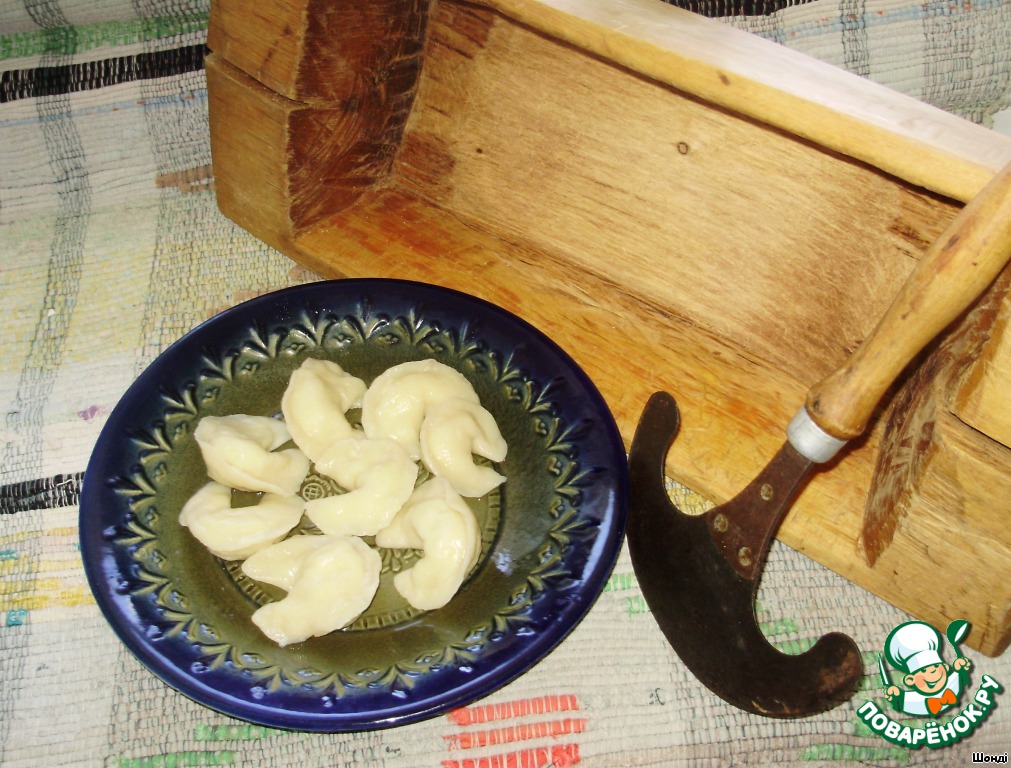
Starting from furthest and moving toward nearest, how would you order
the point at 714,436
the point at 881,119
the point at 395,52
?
the point at 395,52
the point at 714,436
the point at 881,119

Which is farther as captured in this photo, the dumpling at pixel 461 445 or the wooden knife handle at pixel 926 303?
the dumpling at pixel 461 445

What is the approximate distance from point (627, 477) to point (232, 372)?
Result: 406 mm

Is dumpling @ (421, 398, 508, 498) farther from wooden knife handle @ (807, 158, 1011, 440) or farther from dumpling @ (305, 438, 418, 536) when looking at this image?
wooden knife handle @ (807, 158, 1011, 440)

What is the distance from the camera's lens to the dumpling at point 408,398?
875 mm

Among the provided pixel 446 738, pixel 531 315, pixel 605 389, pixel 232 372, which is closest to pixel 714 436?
pixel 605 389

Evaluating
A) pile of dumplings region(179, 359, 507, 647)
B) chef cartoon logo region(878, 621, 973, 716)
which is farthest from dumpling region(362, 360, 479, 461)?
chef cartoon logo region(878, 621, 973, 716)

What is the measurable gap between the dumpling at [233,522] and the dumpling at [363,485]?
0.08 ft

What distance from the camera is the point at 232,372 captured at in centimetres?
93

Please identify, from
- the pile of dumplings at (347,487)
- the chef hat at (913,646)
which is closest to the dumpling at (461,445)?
the pile of dumplings at (347,487)

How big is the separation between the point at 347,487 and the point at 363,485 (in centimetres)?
3

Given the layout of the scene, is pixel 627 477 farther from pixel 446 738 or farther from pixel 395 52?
pixel 395 52

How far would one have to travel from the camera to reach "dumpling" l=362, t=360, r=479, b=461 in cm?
88

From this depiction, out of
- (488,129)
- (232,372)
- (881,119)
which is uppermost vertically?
(881,119)

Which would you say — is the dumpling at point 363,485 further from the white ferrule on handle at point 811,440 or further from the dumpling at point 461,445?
the white ferrule on handle at point 811,440
